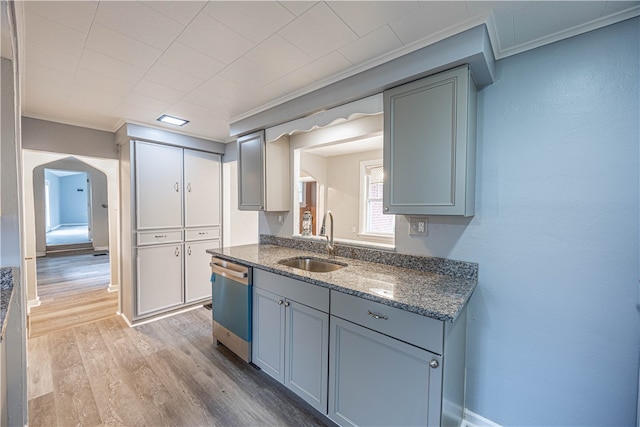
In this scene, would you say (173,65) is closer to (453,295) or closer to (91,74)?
(91,74)

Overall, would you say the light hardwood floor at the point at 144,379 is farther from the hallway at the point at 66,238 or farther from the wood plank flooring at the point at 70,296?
the hallway at the point at 66,238

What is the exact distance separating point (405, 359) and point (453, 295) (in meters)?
0.40

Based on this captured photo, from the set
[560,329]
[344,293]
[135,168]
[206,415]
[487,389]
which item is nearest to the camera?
[560,329]

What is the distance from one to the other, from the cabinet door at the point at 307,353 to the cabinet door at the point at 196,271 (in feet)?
7.26

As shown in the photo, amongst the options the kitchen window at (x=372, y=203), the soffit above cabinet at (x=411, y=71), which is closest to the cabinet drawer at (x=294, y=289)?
the soffit above cabinet at (x=411, y=71)

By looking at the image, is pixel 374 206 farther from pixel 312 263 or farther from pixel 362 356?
pixel 362 356

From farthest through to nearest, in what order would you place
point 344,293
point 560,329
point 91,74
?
point 91,74 → point 344,293 → point 560,329

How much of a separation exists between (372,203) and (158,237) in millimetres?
3206

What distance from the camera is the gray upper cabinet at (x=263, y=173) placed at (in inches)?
106

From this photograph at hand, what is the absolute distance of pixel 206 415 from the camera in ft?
5.84

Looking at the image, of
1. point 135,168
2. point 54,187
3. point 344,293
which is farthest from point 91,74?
point 54,187

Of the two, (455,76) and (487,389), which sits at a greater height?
(455,76)

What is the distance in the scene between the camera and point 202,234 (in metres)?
3.67

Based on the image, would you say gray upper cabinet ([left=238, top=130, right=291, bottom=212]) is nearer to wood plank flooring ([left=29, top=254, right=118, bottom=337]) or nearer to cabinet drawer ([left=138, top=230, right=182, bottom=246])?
cabinet drawer ([left=138, top=230, right=182, bottom=246])
